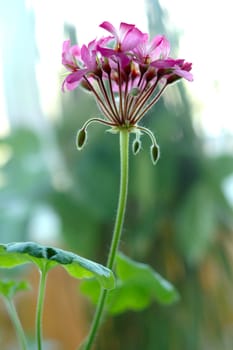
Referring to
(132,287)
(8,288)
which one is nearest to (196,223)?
(132,287)

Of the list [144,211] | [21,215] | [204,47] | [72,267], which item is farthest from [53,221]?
[72,267]

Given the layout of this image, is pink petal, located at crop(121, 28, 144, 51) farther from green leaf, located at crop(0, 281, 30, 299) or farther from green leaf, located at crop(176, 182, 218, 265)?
green leaf, located at crop(176, 182, 218, 265)

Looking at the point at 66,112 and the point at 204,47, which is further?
the point at 66,112

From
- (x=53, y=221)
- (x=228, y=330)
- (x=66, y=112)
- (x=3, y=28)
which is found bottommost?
(x=228, y=330)

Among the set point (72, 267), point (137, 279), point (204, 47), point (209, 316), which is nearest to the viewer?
point (72, 267)

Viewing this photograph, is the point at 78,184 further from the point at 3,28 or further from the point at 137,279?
the point at 137,279

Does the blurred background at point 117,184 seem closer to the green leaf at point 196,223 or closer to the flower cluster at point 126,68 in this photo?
the green leaf at point 196,223
